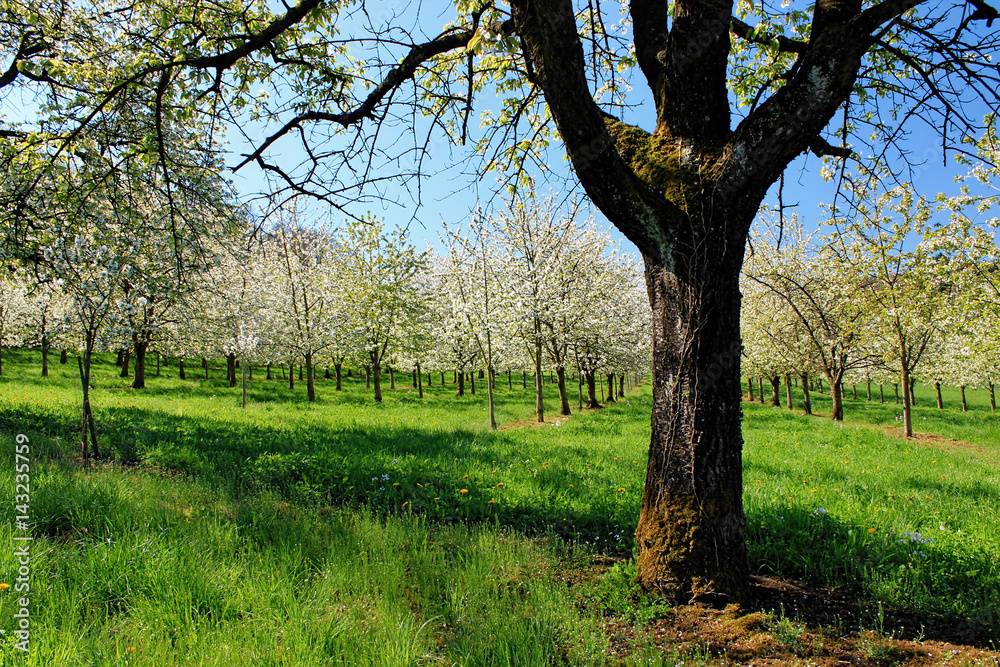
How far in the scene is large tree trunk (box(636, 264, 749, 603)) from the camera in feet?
9.79

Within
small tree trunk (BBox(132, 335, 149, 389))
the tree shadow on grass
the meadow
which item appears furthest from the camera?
small tree trunk (BBox(132, 335, 149, 389))

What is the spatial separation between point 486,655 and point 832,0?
4.64m

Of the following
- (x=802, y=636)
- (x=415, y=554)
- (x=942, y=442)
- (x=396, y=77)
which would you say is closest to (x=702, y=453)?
(x=802, y=636)

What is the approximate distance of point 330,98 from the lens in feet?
16.2

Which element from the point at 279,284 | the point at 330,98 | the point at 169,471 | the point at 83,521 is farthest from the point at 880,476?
the point at 279,284

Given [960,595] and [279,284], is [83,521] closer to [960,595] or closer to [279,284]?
[960,595]

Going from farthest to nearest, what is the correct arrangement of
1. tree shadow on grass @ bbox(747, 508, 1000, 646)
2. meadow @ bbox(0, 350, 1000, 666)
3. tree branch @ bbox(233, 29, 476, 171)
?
tree branch @ bbox(233, 29, 476, 171), tree shadow on grass @ bbox(747, 508, 1000, 646), meadow @ bbox(0, 350, 1000, 666)

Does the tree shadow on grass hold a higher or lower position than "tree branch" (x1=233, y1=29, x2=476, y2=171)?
lower

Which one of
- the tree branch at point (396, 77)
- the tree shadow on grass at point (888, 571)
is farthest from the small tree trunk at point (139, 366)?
the tree shadow on grass at point (888, 571)

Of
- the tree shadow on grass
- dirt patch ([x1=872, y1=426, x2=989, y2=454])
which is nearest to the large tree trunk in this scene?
the tree shadow on grass

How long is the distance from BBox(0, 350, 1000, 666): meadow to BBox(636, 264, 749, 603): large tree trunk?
32 cm

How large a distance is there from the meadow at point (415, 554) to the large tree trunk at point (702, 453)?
0.32 metres

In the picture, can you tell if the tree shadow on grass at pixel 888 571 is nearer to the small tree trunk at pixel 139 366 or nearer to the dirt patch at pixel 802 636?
the dirt patch at pixel 802 636

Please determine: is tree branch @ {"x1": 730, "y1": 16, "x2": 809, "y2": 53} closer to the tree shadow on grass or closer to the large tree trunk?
the large tree trunk
